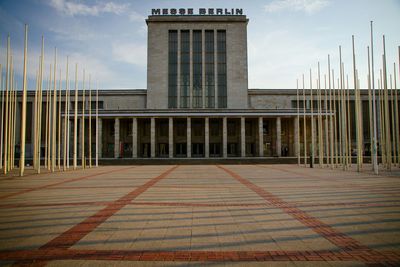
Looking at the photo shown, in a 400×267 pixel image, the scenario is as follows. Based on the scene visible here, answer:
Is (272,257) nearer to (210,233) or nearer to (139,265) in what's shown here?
(210,233)

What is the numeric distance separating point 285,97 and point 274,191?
47.9 metres

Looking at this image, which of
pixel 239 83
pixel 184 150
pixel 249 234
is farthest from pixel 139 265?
pixel 239 83

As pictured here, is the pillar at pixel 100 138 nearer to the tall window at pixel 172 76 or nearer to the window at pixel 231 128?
the tall window at pixel 172 76

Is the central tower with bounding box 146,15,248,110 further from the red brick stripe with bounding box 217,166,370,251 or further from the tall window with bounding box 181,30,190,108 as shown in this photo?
the red brick stripe with bounding box 217,166,370,251

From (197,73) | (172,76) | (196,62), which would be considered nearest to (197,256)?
(197,73)

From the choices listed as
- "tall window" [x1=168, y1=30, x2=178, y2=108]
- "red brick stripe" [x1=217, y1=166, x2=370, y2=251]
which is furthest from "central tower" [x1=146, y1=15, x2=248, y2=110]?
"red brick stripe" [x1=217, y1=166, x2=370, y2=251]

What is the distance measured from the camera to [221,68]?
172ft

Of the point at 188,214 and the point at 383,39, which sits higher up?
the point at 383,39

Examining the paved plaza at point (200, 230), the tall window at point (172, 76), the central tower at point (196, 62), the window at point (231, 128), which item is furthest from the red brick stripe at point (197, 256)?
the tall window at point (172, 76)

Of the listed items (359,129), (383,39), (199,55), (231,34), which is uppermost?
(231,34)

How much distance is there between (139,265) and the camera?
13.1ft

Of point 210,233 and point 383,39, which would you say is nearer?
point 210,233

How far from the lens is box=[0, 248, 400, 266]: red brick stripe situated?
13.7 feet

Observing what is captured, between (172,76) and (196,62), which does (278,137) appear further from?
(172,76)
